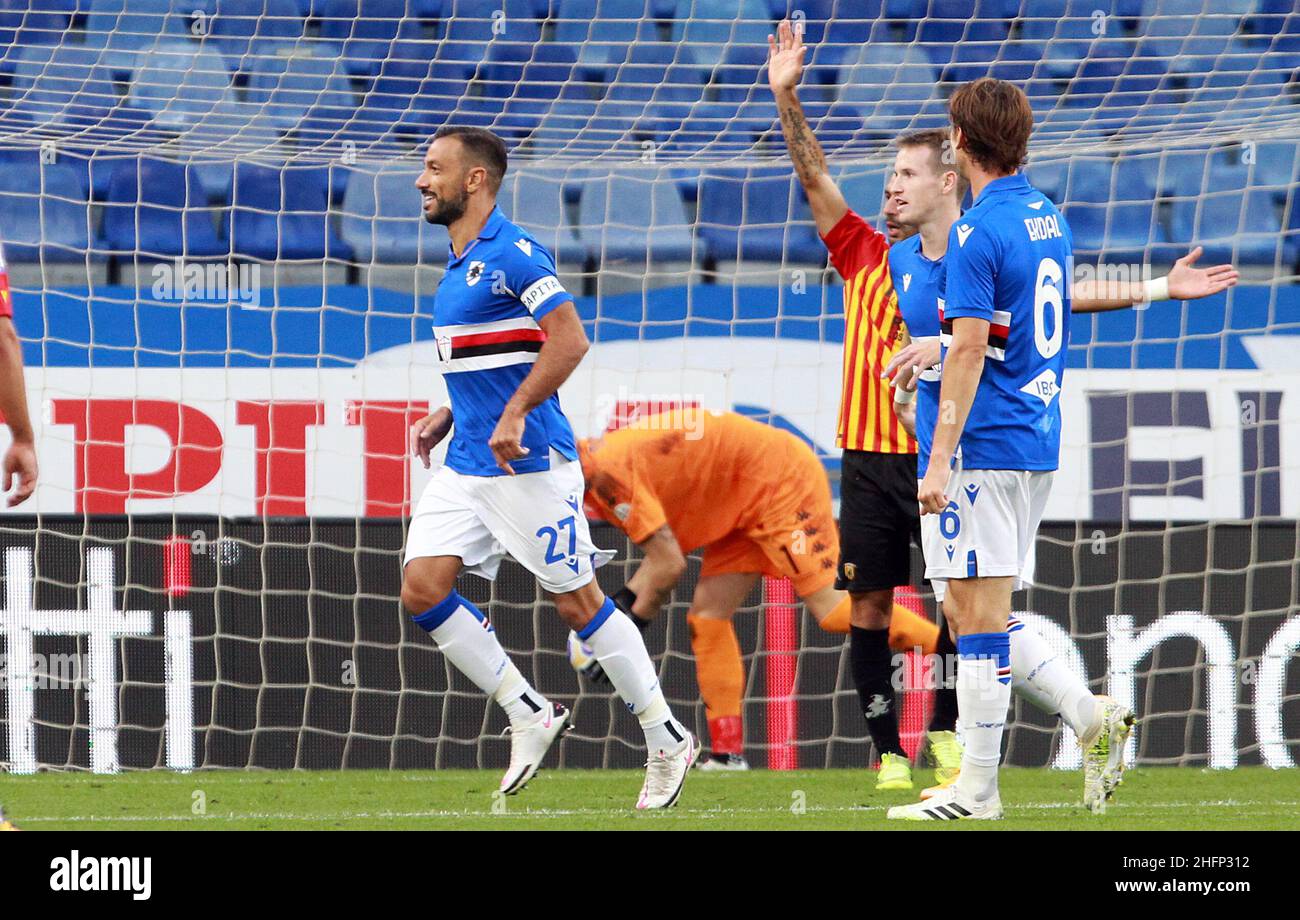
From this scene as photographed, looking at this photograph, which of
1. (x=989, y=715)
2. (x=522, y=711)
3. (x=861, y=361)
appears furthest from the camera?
(x=861, y=361)

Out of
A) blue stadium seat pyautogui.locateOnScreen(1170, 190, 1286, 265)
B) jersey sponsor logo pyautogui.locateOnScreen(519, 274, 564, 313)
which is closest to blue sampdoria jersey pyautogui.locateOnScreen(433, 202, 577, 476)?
jersey sponsor logo pyautogui.locateOnScreen(519, 274, 564, 313)

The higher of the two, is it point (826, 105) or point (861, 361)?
point (826, 105)

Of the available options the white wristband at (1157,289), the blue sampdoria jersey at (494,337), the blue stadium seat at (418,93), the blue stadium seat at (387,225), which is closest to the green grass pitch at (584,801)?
the blue sampdoria jersey at (494,337)

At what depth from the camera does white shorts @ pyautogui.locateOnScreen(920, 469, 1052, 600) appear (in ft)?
12.2

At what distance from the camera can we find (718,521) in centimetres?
588

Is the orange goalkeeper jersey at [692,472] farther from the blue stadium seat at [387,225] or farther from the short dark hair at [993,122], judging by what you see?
the blue stadium seat at [387,225]

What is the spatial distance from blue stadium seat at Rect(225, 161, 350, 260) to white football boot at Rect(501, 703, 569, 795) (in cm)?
459

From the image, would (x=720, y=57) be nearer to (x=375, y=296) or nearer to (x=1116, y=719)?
(x=375, y=296)

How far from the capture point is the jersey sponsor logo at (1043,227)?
12.2ft

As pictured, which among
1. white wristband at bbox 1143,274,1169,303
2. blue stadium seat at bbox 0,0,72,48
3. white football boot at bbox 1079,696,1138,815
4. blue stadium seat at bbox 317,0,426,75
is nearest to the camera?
white football boot at bbox 1079,696,1138,815

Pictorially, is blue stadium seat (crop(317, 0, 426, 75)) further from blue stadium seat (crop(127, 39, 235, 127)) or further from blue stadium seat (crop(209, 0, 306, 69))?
blue stadium seat (crop(127, 39, 235, 127))

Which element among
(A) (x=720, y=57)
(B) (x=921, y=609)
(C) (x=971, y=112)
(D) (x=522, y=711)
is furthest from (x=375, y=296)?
(C) (x=971, y=112)

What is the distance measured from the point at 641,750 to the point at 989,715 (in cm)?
235

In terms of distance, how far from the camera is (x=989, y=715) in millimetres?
3730
